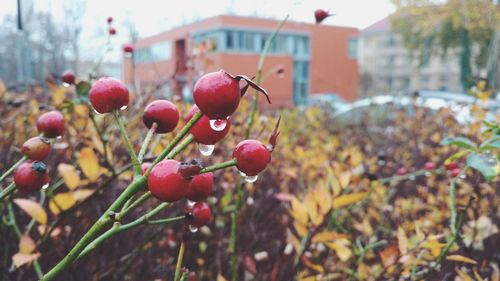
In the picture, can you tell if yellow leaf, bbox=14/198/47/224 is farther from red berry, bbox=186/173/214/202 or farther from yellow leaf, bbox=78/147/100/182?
red berry, bbox=186/173/214/202

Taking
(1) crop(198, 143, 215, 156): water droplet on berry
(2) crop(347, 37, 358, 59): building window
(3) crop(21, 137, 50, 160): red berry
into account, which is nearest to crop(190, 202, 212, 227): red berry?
(1) crop(198, 143, 215, 156): water droplet on berry

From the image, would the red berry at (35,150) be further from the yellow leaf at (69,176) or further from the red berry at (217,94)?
the yellow leaf at (69,176)

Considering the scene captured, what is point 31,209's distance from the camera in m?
1.10

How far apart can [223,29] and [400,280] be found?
28.2 m

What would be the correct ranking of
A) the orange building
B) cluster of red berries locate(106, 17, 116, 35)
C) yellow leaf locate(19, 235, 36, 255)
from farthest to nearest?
the orange building → cluster of red berries locate(106, 17, 116, 35) → yellow leaf locate(19, 235, 36, 255)

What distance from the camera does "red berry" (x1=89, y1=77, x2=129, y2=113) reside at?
0.61m

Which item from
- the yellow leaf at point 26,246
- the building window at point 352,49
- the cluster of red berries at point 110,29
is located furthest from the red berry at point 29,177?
the building window at point 352,49

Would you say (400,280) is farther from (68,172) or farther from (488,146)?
(68,172)

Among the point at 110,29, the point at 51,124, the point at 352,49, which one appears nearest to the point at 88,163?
the point at 51,124

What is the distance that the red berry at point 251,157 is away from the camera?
54 cm

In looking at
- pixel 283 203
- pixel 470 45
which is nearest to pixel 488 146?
pixel 283 203

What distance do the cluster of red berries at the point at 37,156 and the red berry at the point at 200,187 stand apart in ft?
0.72

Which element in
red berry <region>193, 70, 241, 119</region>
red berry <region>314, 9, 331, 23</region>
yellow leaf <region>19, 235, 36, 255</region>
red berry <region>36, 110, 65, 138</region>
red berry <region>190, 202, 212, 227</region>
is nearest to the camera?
red berry <region>193, 70, 241, 119</region>

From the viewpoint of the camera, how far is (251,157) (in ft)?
1.77
